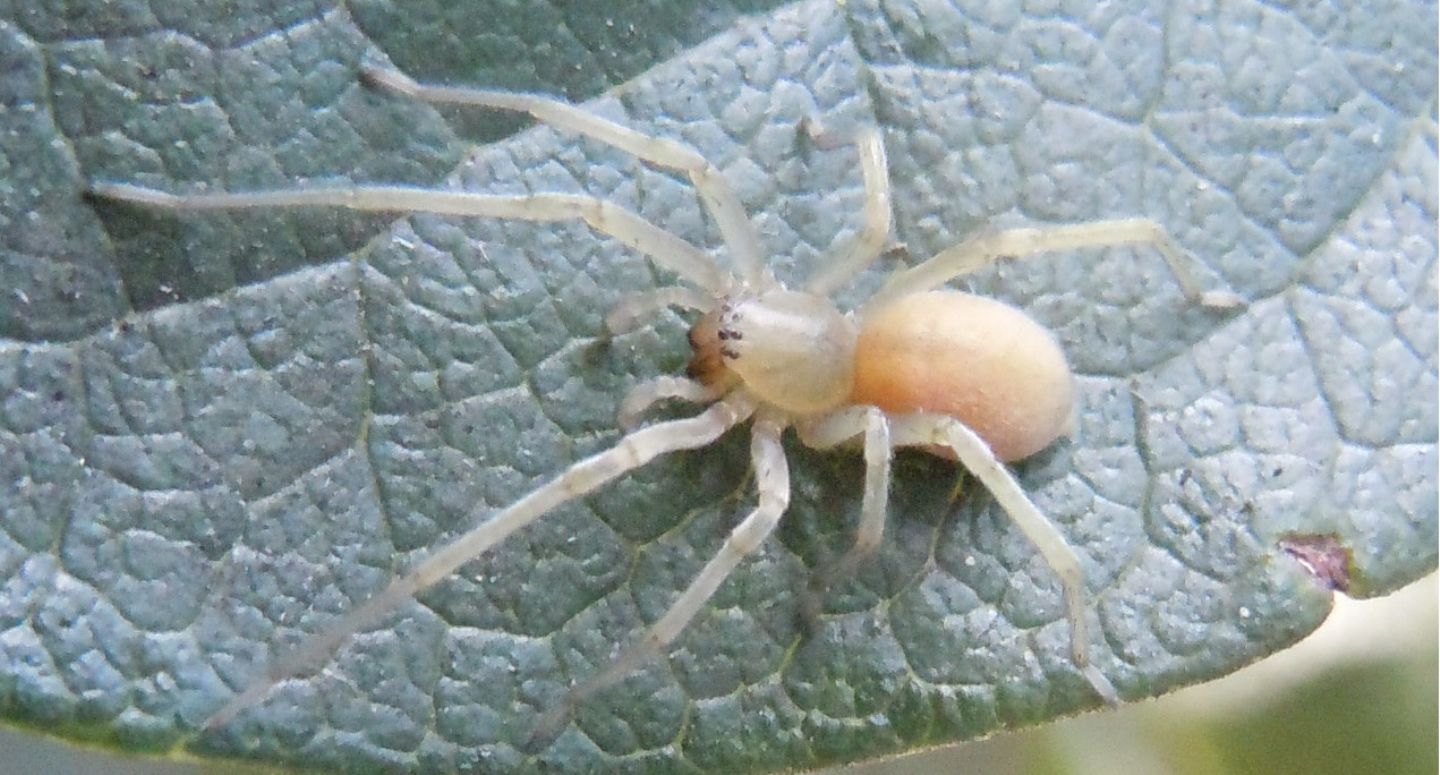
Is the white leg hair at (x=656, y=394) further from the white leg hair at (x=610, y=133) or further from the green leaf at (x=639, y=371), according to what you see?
the white leg hair at (x=610, y=133)

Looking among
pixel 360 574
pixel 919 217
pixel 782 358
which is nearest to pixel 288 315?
pixel 360 574

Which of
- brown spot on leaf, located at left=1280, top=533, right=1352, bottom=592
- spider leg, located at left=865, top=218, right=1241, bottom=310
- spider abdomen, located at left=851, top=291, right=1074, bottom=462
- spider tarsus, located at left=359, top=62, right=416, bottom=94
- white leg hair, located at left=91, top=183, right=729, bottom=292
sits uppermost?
spider tarsus, located at left=359, top=62, right=416, bottom=94

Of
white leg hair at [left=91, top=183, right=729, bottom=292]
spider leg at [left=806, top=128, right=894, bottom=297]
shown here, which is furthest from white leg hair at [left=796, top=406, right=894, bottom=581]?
white leg hair at [left=91, top=183, right=729, bottom=292]

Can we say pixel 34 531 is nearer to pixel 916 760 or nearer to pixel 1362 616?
pixel 916 760

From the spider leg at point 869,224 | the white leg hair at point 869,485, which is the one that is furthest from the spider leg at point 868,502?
the spider leg at point 869,224

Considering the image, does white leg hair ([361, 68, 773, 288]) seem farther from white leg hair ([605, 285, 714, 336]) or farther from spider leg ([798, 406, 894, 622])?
spider leg ([798, 406, 894, 622])

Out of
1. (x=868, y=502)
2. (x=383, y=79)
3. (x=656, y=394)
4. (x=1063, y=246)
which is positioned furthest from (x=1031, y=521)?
(x=383, y=79)
